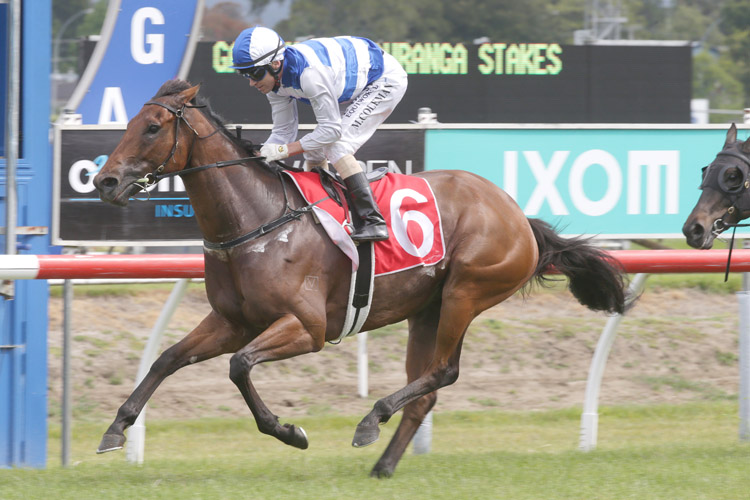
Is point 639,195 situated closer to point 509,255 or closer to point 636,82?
point 509,255

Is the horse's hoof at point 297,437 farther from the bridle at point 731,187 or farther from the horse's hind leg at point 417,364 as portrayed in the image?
the bridle at point 731,187

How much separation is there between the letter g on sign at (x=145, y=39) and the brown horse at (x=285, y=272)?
73.4 inches

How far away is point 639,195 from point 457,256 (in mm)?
1792

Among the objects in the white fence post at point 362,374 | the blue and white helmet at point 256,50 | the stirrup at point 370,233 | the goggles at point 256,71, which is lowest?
the white fence post at point 362,374

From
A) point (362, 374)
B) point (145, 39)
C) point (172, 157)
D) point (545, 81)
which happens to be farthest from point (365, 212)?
point (545, 81)

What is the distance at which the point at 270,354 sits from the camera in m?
4.62

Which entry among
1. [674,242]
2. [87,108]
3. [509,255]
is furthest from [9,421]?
[674,242]

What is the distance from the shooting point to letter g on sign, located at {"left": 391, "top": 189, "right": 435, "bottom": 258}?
511 centimetres

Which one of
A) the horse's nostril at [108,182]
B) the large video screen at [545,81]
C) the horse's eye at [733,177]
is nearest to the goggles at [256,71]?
the horse's nostril at [108,182]

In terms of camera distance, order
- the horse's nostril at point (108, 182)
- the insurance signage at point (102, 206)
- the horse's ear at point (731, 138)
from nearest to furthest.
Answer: the horse's nostril at point (108, 182) → the horse's ear at point (731, 138) → the insurance signage at point (102, 206)

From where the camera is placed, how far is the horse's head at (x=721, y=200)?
17.1ft

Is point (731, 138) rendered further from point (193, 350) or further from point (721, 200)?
point (193, 350)

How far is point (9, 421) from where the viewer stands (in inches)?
225

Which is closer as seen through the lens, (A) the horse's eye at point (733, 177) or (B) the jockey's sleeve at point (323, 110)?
(B) the jockey's sleeve at point (323, 110)
